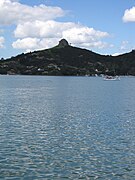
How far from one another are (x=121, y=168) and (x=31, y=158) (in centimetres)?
937

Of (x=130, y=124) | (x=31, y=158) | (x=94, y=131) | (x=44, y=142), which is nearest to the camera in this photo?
(x=31, y=158)

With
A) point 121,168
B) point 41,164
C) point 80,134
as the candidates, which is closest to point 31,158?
point 41,164

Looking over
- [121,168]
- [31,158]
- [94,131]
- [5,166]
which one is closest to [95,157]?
[121,168]

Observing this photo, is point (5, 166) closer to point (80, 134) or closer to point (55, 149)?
point (55, 149)

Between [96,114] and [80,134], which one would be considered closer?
[80,134]

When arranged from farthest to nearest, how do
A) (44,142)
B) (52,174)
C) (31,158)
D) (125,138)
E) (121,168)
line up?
1. (125,138)
2. (44,142)
3. (31,158)
4. (121,168)
5. (52,174)

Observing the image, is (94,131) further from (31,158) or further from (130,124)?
(31,158)

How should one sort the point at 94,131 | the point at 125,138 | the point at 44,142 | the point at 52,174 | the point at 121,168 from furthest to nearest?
the point at 94,131
the point at 125,138
the point at 44,142
the point at 121,168
the point at 52,174

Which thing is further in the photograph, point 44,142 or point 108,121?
point 108,121

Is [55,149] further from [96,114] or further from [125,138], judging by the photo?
[96,114]

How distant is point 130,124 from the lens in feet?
191

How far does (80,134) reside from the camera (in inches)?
1897

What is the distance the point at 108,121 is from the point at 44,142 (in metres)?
20.6

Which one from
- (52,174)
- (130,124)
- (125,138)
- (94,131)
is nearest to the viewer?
(52,174)
